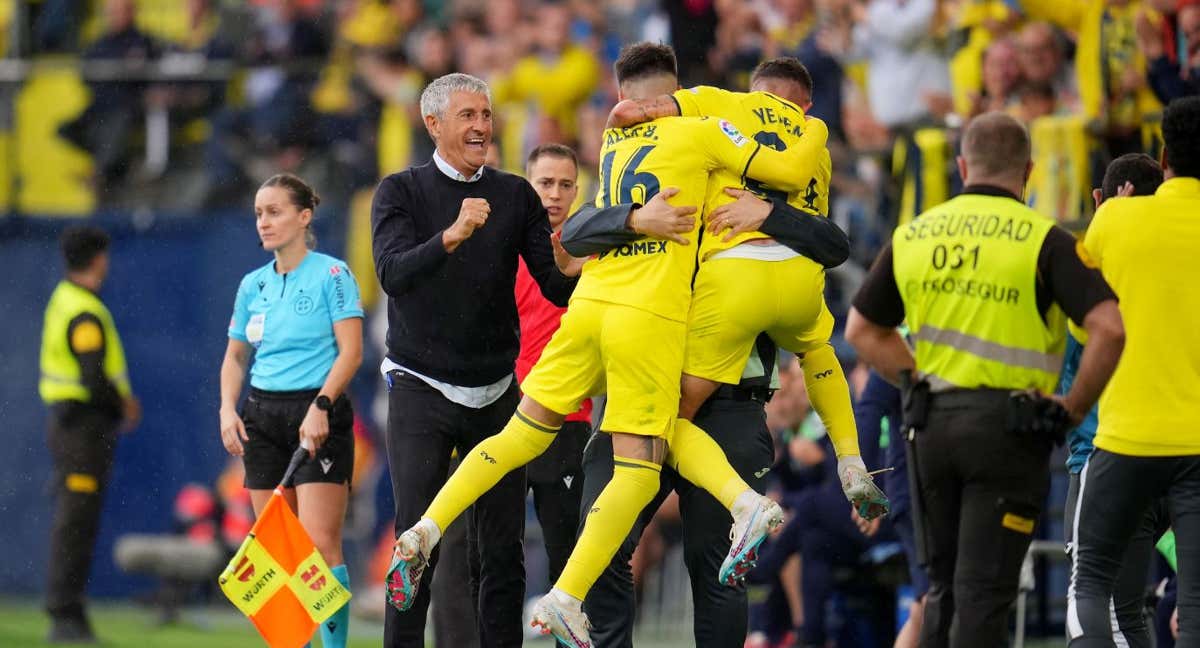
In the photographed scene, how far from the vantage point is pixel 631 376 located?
273 inches

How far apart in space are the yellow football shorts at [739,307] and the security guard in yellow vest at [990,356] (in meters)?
0.86

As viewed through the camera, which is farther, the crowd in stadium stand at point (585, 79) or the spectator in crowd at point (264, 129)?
the spectator in crowd at point (264, 129)

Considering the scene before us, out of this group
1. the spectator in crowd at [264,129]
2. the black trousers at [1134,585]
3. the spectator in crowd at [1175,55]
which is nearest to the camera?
the black trousers at [1134,585]

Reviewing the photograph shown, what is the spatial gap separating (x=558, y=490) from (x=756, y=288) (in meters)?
1.74

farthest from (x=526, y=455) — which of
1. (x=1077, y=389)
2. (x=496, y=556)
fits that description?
(x=1077, y=389)

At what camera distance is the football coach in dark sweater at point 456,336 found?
7.82 meters

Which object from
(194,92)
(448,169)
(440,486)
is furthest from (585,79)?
(440,486)

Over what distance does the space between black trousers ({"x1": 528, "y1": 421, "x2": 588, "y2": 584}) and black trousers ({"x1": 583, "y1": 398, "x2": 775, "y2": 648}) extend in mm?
905

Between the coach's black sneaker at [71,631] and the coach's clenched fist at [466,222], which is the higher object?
the coach's clenched fist at [466,222]

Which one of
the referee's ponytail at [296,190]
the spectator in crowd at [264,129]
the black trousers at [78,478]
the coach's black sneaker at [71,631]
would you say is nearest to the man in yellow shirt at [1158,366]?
the referee's ponytail at [296,190]

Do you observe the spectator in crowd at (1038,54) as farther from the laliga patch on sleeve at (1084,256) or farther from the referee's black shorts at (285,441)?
the laliga patch on sleeve at (1084,256)

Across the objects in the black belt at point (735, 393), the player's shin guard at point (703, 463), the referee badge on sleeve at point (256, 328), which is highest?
the referee badge on sleeve at point (256, 328)

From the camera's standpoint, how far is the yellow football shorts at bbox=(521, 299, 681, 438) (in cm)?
691

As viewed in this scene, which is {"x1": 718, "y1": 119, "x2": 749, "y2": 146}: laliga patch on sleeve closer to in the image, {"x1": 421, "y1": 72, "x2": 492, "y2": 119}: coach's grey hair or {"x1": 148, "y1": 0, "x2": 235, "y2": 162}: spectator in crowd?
{"x1": 421, "y1": 72, "x2": 492, "y2": 119}: coach's grey hair
